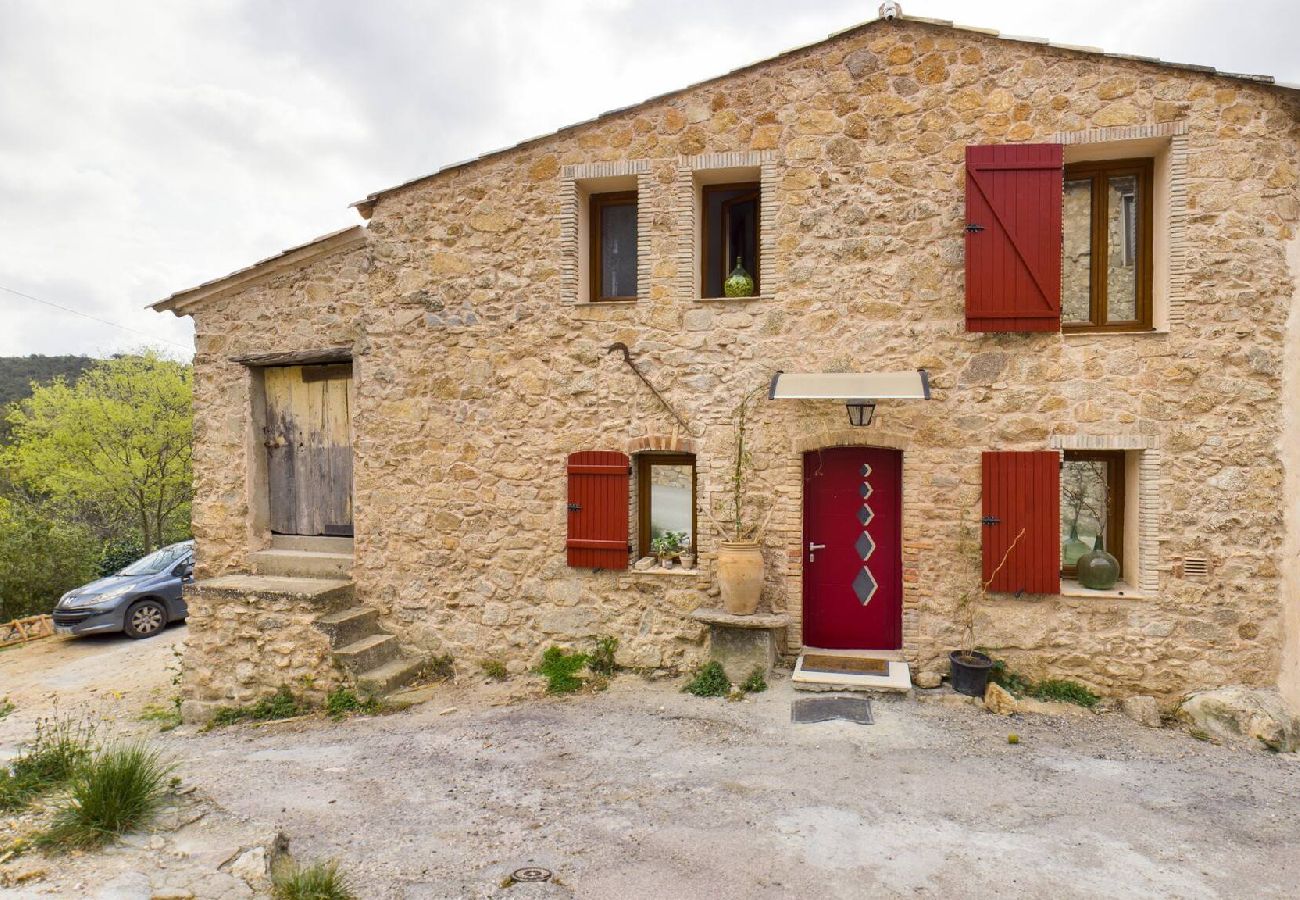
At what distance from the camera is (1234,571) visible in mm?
5746

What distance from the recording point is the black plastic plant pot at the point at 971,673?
19.5 feet

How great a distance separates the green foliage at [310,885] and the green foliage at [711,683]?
3.39 metres

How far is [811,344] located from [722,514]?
5.75 feet

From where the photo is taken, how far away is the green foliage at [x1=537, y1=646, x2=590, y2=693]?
6.65m

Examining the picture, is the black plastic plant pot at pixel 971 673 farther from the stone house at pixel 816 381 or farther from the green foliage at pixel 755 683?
the green foliage at pixel 755 683

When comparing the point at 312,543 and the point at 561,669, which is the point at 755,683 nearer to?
the point at 561,669

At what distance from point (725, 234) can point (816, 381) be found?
185 cm

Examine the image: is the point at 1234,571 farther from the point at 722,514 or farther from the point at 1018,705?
the point at 722,514

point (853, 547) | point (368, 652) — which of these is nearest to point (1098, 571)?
point (853, 547)

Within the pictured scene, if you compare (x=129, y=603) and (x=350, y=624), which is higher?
(x=350, y=624)

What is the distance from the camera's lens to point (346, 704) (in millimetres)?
6586

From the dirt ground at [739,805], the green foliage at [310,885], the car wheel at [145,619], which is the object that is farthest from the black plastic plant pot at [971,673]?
the car wheel at [145,619]

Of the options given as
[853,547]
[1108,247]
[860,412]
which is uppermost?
[1108,247]

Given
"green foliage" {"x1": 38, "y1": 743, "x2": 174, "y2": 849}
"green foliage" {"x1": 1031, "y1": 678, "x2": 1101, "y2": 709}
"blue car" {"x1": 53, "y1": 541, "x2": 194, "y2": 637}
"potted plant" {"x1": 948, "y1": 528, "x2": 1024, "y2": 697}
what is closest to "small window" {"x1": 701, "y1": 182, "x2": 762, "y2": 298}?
"potted plant" {"x1": 948, "y1": 528, "x2": 1024, "y2": 697}
